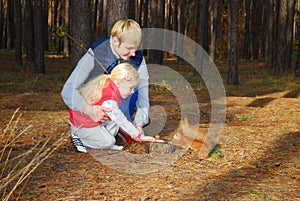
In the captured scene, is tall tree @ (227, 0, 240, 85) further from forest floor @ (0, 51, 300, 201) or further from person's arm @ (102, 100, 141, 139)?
person's arm @ (102, 100, 141, 139)

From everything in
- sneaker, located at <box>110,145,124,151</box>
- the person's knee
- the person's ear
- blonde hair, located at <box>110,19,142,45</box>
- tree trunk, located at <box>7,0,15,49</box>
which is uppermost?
blonde hair, located at <box>110,19,142,45</box>

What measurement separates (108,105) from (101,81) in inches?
10.2

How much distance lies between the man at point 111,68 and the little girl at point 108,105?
87 mm

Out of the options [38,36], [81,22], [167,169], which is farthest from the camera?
[38,36]

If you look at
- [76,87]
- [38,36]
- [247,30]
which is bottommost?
[247,30]

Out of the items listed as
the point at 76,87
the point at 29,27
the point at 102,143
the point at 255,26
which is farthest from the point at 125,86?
the point at 255,26

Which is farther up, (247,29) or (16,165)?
(16,165)

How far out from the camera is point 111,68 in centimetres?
509

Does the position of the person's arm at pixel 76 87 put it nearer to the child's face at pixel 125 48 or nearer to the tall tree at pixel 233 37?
the child's face at pixel 125 48

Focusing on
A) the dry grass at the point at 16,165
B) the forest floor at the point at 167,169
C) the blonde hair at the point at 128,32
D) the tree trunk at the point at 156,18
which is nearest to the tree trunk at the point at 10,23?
the tree trunk at the point at 156,18

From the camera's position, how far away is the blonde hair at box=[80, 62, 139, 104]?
4.57 m

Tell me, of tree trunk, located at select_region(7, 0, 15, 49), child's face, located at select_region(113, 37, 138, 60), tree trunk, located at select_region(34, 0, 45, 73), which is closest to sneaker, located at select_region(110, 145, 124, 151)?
child's face, located at select_region(113, 37, 138, 60)

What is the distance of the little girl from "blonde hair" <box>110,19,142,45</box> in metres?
0.25

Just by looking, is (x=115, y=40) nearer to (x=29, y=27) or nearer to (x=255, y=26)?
(x=29, y=27)
